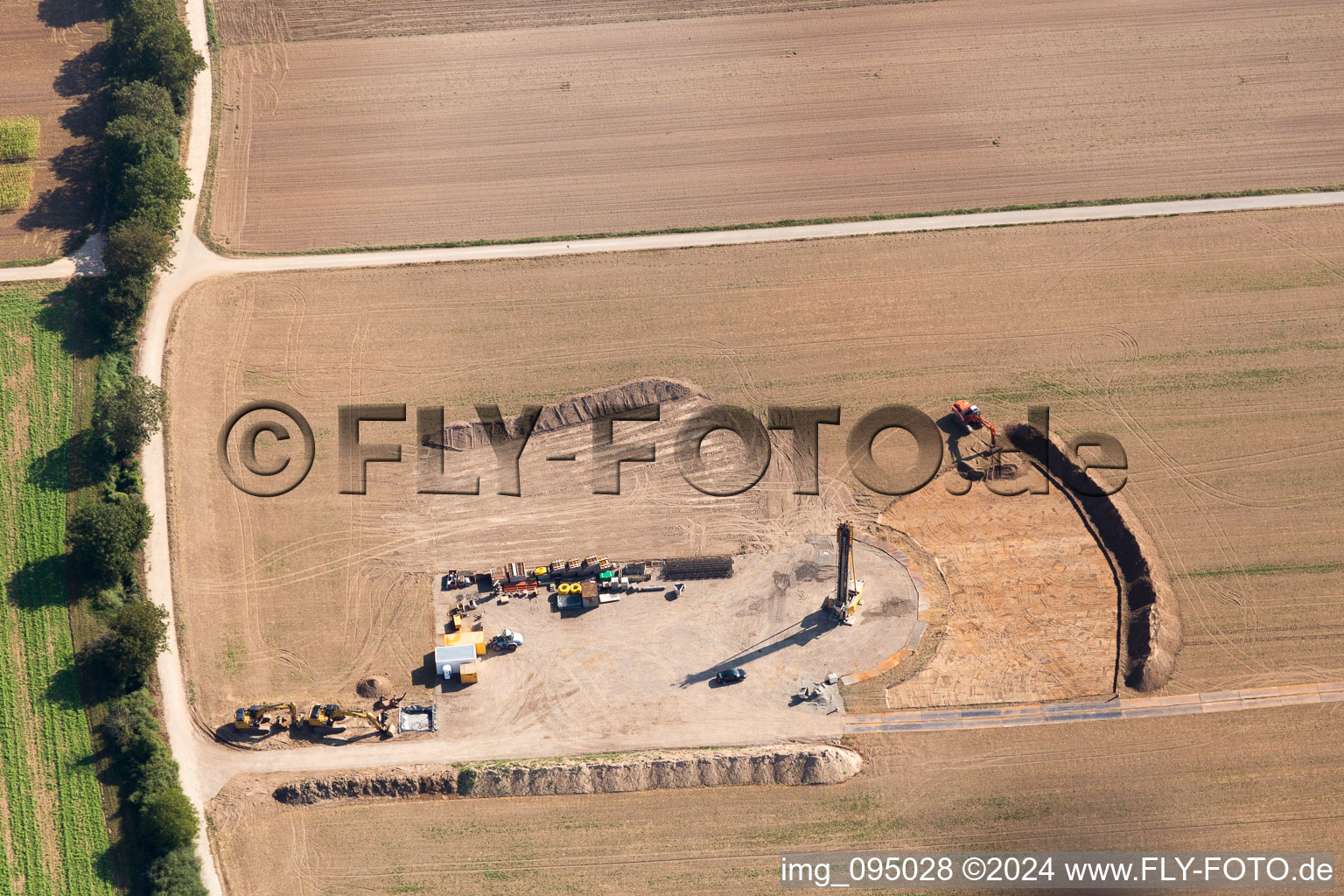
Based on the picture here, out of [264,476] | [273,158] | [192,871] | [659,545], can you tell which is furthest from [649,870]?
[273,158]

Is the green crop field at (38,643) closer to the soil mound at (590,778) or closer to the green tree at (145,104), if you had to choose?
the soil mound at (590,778)

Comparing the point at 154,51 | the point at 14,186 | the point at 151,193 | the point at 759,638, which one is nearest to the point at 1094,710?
the point at 759,638

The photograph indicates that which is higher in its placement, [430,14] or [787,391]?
[430,14]

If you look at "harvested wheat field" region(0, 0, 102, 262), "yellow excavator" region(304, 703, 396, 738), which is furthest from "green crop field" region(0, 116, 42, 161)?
"yellow excavator" region(304, 703, 396, 738)

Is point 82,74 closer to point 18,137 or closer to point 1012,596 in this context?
point 18,137

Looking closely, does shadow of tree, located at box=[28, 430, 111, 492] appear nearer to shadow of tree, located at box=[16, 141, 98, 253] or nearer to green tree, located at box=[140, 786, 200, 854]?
shadow of tree, located at box=[16, 141, 98, 253]
